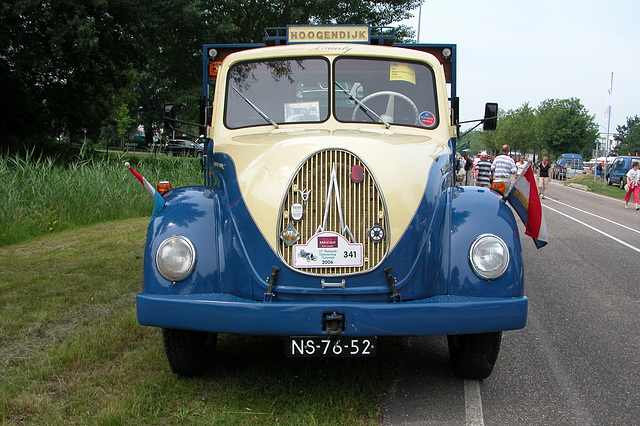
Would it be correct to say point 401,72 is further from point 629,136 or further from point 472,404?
point 629,136

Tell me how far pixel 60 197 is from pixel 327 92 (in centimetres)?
844

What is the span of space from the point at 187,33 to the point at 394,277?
76.9ft

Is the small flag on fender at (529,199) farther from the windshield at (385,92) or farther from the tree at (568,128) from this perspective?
the tree at (568,128)

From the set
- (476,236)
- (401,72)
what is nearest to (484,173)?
(401,72)

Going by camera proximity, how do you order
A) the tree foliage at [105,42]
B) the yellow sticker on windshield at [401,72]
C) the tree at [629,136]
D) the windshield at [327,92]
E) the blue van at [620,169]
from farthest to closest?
the tree at [629,136] → the blue van at [620,169] → the tree foliage at [105,42] → the yellow sticker on windshield at [401,72] → the windshield at [327,92]

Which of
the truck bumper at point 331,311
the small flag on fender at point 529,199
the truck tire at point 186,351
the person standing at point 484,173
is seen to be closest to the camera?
the truck bumper at point 331,311

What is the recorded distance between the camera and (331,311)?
357 cm

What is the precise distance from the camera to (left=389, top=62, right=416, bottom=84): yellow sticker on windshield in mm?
5238

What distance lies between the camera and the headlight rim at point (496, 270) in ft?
12.6

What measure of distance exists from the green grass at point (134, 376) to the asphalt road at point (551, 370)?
25cm

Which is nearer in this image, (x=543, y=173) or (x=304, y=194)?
(x=304, y=194)

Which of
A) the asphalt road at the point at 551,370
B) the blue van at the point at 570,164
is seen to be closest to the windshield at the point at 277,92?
the asphalt road at the point at 551,370

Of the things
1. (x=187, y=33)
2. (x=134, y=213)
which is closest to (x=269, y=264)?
(x=134, y=213)

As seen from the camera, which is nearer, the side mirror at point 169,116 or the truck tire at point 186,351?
the truck tire at point 186,351
